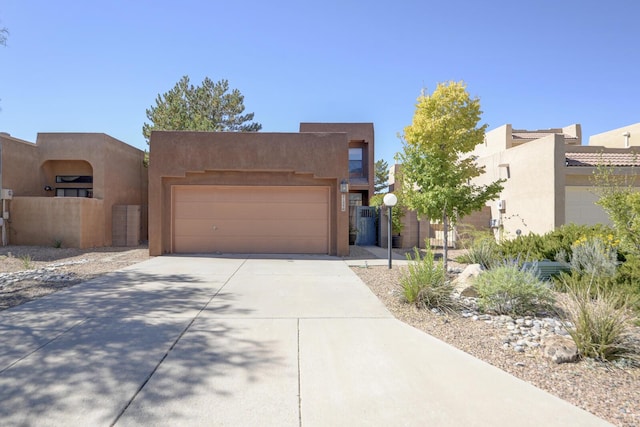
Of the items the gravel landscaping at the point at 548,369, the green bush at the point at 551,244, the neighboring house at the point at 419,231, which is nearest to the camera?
the gravel landscaping at the point at 548,369

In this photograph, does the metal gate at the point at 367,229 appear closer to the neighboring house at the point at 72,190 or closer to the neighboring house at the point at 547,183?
the neighboring house at the point at 547,183

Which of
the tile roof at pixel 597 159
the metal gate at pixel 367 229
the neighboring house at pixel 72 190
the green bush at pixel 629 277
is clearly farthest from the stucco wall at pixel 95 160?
the tile roof at pixel 597 159

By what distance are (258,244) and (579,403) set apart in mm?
10735

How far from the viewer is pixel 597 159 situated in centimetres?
1390

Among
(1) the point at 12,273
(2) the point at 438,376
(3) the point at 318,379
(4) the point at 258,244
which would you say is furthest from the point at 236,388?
(4) the point at 258,244

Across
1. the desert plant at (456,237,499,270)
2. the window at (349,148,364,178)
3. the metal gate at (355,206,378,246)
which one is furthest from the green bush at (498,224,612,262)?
the window at (349,148,364,178)

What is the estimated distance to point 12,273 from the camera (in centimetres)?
877

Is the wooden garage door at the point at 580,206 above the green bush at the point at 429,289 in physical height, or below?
above

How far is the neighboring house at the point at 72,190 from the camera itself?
14688mm

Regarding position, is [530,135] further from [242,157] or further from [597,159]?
[242,157]

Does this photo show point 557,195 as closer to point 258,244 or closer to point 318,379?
point 258,244

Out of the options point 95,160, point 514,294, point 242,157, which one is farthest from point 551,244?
point 95,160

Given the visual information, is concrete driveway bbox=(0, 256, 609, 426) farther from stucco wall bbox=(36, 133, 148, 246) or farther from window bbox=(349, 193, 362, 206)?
window bbox=(349, 193, 362, 206)

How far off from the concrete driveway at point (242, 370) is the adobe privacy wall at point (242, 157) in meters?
6.32
